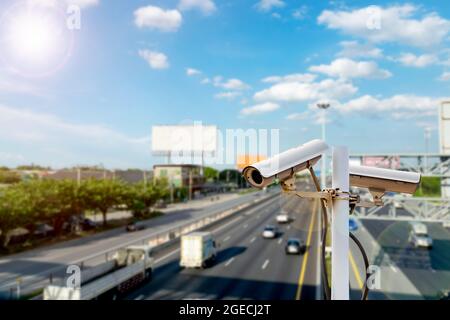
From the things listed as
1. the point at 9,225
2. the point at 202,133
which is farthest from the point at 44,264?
the point at 202,133

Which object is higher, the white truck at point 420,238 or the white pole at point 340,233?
the white pole at point 340,233

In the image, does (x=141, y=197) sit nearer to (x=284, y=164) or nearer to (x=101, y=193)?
(x=101, y=193)

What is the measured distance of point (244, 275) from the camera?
23.4 meters

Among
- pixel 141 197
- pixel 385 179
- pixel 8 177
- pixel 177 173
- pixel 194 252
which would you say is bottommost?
pixel 194 252

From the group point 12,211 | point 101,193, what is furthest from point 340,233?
point 101,193

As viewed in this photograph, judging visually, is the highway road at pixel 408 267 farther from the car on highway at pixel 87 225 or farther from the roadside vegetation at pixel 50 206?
the car on highway at pixel 87 225

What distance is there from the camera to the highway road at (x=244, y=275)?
19234 mm

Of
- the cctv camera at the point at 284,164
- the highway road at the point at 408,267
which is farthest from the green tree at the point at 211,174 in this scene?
the cctv camera at the point at 284,164

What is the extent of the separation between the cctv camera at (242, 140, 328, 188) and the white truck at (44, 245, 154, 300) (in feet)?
47.3

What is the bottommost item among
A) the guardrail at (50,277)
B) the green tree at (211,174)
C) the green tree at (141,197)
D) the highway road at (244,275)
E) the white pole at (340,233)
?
the highway road at (244,275)

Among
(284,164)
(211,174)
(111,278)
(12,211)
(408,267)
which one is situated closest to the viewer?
(284,164)

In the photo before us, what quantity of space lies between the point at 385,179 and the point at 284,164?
0.80m

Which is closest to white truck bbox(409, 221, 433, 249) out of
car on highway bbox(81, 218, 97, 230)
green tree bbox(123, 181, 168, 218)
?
green tree bbox(123, 181, 168, 218)

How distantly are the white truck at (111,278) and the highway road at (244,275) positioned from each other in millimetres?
796
